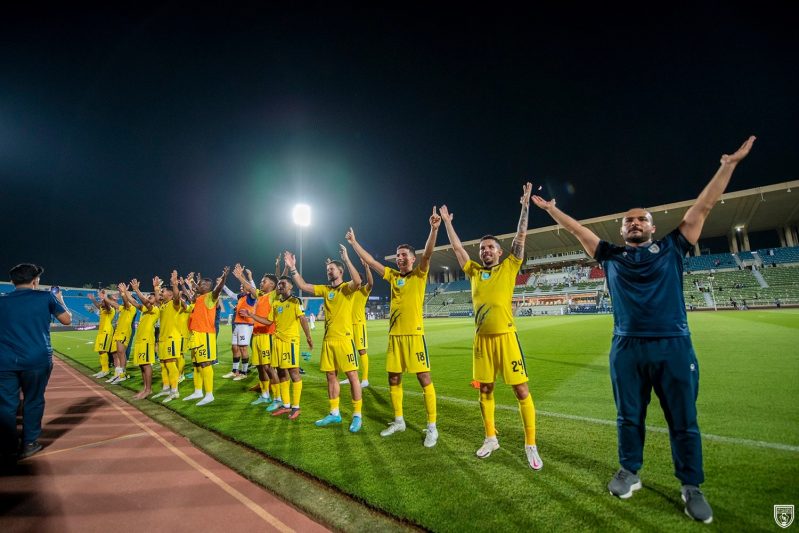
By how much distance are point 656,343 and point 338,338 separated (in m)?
3.61

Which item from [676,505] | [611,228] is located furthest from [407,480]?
[611,228]

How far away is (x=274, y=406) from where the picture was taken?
5.89 metres

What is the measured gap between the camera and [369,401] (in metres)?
6.21

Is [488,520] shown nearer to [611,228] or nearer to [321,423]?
[321,423]

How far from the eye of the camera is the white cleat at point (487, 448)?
3562 millimetres

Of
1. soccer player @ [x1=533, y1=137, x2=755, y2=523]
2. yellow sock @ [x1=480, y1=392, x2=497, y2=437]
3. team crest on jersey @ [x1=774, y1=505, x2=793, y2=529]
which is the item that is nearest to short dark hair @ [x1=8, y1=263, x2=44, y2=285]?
yellow sock @ [x1=480, y1=392, x2=497, y2=437]

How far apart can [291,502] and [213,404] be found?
13.8 feet

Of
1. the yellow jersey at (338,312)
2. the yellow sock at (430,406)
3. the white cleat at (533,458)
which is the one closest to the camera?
the white cleat at (533,458)

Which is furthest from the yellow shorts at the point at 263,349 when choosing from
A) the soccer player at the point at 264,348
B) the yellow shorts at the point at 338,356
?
the yellow shorts at the point at 338,356

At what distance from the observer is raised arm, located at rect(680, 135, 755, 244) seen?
2.70m

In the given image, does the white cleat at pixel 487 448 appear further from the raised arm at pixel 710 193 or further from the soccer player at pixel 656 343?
the raised arm at pixel 710 193

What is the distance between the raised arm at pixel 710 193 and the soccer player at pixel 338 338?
3.52m

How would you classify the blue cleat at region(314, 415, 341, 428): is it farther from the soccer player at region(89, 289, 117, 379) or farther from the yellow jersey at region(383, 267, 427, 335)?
the soccer player at region(89, 289, 117, 379)

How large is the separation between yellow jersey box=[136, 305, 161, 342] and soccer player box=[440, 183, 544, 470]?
6996 millimetres
